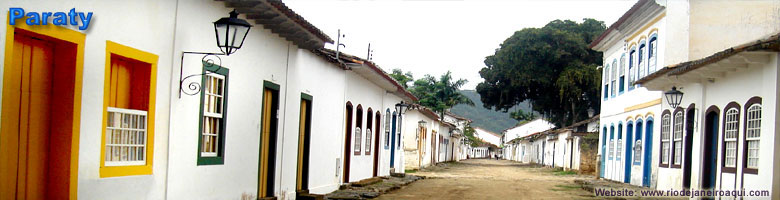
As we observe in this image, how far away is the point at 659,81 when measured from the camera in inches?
702

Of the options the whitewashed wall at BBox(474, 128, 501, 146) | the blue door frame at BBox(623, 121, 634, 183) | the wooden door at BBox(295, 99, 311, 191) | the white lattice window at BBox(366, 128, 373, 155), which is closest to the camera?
the wooden door at BBox(295, 99, 311, 191)

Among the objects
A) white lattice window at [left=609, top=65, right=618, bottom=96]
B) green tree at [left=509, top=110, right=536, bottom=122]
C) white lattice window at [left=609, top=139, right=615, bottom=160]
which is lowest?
white lattice window at [left=609, top=139, right=615, bottom=160]

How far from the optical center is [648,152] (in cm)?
2150

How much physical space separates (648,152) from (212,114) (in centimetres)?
1528

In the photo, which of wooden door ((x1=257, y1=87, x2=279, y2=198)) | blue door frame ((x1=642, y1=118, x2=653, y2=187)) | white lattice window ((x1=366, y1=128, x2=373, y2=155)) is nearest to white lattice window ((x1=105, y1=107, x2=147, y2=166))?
wooden door ((x1=257, y1=87, x2=279, y2=198))

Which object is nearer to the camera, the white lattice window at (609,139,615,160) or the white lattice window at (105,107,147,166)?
the white lattice window at (105,107,147,166)

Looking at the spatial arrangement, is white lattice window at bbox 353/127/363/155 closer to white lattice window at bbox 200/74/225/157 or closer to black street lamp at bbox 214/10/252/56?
white lattice window at bbox 200/74/225/157

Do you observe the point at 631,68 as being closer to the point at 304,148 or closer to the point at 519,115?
the point at 304,148

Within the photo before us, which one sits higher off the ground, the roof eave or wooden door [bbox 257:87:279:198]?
the roof eave

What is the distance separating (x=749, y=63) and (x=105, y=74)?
1087 centimetres

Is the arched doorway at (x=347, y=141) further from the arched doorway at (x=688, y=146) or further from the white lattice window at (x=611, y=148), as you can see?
the white lattice window at (x=611, y=148)

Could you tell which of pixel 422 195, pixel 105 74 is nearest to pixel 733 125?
pixel 422 195

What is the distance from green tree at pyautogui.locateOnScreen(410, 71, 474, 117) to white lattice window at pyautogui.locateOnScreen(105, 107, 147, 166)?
49.4 meters

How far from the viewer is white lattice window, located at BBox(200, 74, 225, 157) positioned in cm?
959
